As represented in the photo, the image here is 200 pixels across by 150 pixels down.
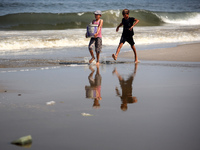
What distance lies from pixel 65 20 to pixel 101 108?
93.3 feet

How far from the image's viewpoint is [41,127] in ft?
12.3

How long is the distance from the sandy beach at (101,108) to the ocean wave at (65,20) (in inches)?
868

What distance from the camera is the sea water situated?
556 inches

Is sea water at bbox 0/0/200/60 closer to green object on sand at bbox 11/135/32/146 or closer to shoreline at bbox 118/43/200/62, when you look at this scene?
shoreline at bbox 118/43/200/62

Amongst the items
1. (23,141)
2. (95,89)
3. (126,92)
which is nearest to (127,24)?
(95,89)

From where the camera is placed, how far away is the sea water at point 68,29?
14126 millimetres

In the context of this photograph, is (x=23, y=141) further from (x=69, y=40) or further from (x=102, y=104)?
(x=69, y=40)

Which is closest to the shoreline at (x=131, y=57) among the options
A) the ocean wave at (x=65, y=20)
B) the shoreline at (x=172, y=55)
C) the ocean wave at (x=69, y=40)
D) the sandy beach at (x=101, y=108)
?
the shoreline at (x=172, y=55)

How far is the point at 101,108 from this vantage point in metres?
4.52

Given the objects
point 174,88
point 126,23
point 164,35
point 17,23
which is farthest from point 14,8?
point 174,88

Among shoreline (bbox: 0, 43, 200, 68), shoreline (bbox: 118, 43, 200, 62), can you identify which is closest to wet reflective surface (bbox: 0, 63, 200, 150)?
shoreline (bbox: 0, 43, 200, 68)

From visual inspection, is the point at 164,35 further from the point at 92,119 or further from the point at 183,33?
the point at 92,119

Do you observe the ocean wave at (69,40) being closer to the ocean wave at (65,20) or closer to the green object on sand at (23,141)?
the green object on sand at (23,141)

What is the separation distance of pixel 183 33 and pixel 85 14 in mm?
16441
